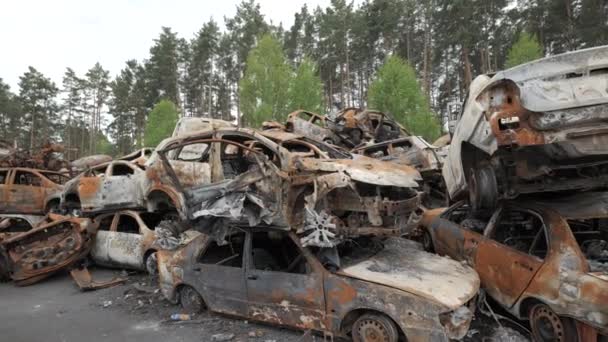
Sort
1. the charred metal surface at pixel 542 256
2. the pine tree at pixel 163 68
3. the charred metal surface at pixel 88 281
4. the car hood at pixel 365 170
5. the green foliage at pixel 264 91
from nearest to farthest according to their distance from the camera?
the charred metal surface at pixel 542 256, the car hood at pixel 365 170, the charred metal surface at pixel 88 281, the green foliage at pixel 264 91, the pine tree at pixel 163 68

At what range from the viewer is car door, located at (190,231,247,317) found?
178 inches

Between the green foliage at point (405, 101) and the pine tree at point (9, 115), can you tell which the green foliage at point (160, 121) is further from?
the pine tree at point (9, 115)

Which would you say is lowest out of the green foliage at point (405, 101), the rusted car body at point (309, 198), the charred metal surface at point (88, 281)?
the charred metal surface at point (88, 281)

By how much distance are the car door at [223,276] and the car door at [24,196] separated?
7.13 meters

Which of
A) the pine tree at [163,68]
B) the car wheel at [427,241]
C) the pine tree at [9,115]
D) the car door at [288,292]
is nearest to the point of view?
the car door at [288,292]

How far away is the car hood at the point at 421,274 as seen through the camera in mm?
3496

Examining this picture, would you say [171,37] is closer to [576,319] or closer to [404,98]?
[404,98]

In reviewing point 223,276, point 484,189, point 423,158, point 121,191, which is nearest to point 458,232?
point 484,189

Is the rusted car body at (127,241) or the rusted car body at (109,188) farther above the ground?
the rusted car body at (109,188)

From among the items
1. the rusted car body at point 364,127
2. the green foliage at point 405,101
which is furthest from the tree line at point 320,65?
the rusted car body at point 364,127

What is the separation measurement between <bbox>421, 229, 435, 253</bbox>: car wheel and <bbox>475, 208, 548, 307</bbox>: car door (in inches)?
53.9

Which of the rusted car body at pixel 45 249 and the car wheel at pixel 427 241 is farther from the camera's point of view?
the rusted car body at pixel 45 249

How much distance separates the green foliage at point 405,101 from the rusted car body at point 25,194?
15.7m

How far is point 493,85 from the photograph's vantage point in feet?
12.9
